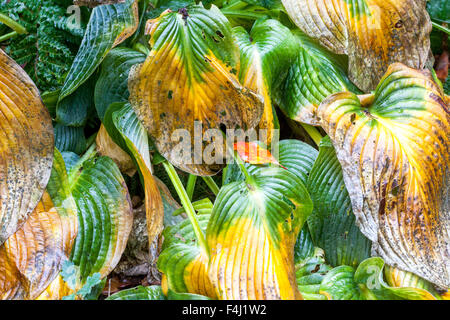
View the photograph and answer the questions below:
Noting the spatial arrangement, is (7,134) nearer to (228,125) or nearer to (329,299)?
(228,125)

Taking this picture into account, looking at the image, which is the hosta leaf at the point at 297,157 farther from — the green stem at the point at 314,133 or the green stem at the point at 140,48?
the green stem at the point at 140,48

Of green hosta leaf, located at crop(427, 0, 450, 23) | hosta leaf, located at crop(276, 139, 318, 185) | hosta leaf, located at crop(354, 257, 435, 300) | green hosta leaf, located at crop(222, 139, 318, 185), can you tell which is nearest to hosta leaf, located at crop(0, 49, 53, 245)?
green hosta leaf, located at crop(222, 139, 318, 185)

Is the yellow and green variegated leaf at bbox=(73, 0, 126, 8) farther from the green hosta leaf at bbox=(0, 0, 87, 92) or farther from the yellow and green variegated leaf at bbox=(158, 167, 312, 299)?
the yellow and green variegated leaf at bbox=(158, 167, 312, 299)

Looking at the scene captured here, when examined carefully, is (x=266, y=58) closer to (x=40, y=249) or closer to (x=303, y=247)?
(x=303, y=247)

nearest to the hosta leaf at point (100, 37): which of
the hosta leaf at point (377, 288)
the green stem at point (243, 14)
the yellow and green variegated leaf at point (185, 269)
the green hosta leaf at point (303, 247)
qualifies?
the green stem at point (243, 14)

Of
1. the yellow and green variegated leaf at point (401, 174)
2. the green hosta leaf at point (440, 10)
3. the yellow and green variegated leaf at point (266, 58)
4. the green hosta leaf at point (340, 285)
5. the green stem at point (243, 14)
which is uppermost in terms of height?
Result: the green hosta leaf at point (440, 10)
